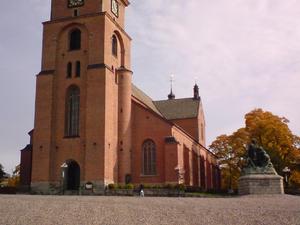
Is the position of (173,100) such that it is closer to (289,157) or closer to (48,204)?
(289,157)

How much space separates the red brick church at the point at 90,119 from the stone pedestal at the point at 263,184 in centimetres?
1209

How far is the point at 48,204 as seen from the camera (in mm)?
20406

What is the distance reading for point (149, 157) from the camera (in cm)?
4666

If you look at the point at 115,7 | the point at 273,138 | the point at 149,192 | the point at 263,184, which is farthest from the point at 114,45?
the point at 263,184

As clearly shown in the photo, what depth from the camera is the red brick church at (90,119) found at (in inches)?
1693

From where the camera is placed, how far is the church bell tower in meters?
42.8

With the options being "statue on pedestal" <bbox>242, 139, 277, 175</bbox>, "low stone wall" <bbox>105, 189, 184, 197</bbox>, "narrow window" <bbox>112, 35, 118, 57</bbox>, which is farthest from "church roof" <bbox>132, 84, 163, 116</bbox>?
"statue on pedestal" <bbox>242, 139, 277, 175</bbox>

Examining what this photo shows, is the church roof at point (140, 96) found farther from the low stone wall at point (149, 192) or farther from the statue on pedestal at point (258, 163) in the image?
the statue on pedestal at point (258, 163)

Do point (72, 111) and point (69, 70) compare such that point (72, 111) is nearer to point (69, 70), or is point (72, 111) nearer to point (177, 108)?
point (69, 70)

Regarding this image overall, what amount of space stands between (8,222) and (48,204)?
200 inches

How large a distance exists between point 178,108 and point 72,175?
3135 cm

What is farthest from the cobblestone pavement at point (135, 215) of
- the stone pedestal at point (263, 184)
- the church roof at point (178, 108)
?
the church roof at point (178, 108)

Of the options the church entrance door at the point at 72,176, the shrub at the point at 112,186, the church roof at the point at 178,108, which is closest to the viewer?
the shrub at the point at 112,186

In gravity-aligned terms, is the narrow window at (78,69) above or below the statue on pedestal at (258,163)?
above
